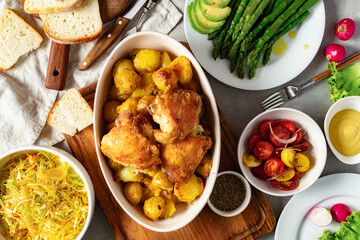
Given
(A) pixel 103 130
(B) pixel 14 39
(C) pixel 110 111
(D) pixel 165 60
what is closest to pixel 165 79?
(D) pixel 165 60

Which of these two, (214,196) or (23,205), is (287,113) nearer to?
(214,196)

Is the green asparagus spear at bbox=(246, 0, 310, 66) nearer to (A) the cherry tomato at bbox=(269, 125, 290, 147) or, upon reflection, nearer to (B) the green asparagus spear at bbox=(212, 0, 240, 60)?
(B) the green asparagus spear at bbox=(212, 0, 240, 60)

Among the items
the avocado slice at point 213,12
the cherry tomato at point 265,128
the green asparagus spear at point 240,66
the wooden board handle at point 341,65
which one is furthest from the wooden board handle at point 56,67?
the wooden board handle at point 341,65

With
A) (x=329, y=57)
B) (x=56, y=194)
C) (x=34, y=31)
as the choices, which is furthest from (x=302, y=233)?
(x=34, y=31)

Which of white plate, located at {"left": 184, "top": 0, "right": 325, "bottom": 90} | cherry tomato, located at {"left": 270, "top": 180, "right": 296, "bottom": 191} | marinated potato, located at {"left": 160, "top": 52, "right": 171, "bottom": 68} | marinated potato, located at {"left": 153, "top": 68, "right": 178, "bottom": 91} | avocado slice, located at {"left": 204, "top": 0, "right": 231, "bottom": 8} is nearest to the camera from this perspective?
marinated potato, located at {"left": 153, "top": 68, "right": 178, "bottom": 91}

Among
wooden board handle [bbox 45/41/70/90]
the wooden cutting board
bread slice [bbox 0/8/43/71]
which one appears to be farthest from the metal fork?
bread slice [bbox 0/8/43/71]

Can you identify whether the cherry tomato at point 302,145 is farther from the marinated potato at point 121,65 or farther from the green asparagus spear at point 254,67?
the marinated potato at point 121,65
